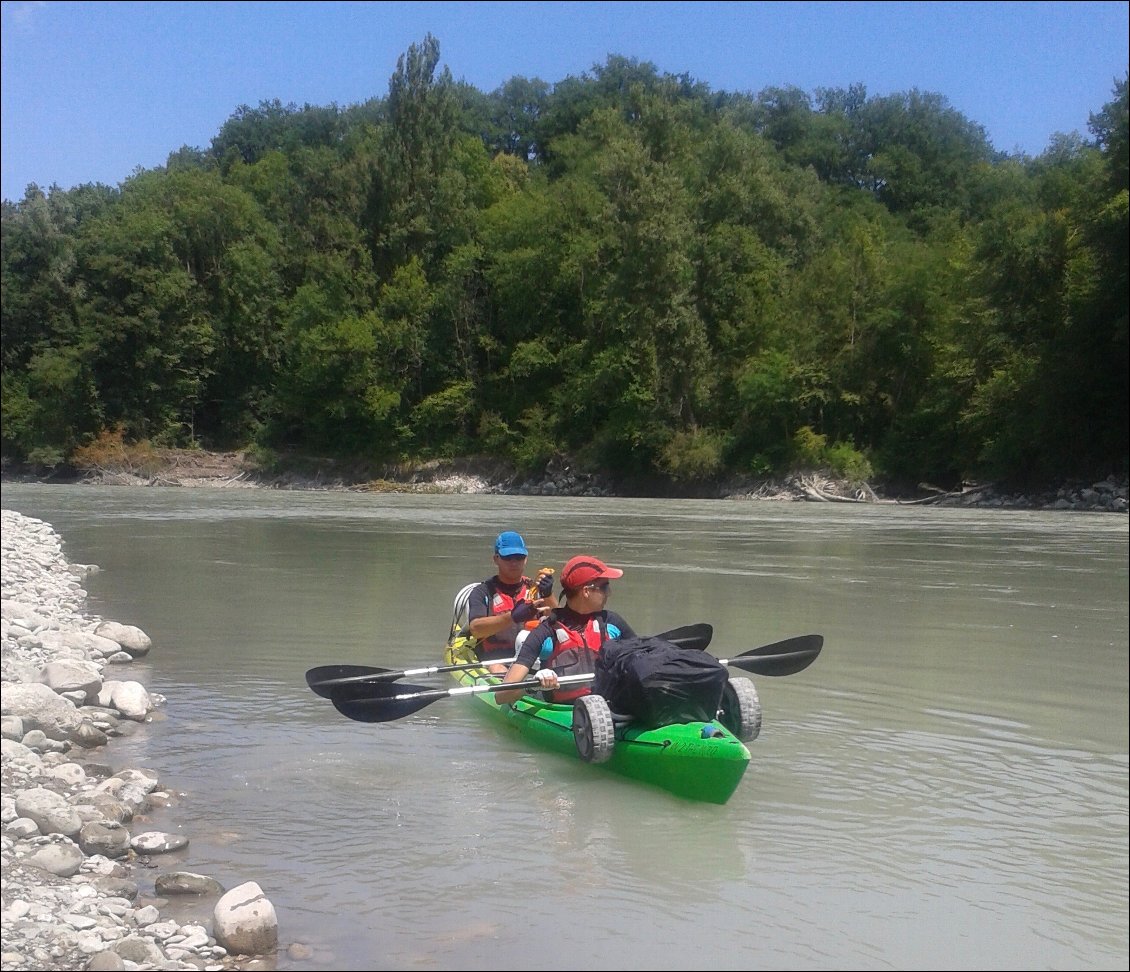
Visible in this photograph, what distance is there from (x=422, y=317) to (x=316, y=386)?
4819 millimetres

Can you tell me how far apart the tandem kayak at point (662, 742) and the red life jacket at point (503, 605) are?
0.98 metres

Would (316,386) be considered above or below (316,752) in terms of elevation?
above

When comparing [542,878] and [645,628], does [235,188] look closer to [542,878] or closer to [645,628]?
[645,628]

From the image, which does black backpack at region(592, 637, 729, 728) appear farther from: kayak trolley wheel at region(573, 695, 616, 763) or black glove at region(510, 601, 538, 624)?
black glove at region(510, 601, 538, 624)

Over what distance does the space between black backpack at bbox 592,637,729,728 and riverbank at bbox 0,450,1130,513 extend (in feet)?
70.6

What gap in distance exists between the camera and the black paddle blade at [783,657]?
6.64m

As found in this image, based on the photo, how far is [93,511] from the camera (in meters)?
23.1

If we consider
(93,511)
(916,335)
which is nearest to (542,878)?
(93,511)

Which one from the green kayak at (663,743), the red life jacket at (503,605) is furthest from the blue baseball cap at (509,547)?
the green kayak at (663,743)

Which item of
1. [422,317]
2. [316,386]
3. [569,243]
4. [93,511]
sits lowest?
[93,511]

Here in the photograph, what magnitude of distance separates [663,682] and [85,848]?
2378 mm

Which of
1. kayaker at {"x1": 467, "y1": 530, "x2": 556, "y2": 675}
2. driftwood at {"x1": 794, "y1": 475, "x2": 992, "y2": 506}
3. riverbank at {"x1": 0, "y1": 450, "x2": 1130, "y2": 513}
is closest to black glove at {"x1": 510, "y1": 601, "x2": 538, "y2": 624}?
kayaker at {"x1": 467, "y1": 530, "x2": 556, "y2": 675}

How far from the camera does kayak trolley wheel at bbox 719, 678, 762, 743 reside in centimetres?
546

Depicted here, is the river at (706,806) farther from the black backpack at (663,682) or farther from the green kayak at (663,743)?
the black backpack at (663,682)
